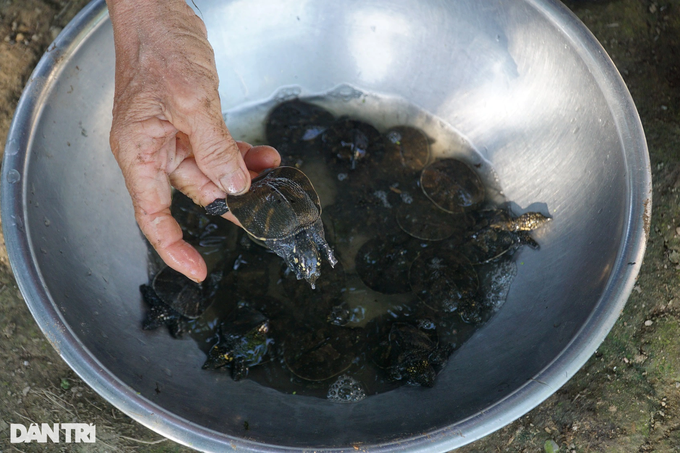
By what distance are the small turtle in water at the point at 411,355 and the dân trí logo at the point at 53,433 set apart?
1.58 meters

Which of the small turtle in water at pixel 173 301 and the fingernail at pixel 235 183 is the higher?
the fingernail at pixel 235 183

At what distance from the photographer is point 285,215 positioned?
1.88 metres

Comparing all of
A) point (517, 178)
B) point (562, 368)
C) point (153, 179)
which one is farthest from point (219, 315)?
point (517, 178)

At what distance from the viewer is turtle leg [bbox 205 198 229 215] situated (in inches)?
80.8

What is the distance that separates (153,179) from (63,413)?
150 centimetres

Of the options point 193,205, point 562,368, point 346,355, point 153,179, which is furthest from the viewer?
point 193,205

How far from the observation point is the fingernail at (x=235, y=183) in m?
1.79

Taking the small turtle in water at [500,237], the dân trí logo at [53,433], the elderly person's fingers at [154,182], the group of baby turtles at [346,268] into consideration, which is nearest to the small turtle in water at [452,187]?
the group of baby turtles at [346,268]

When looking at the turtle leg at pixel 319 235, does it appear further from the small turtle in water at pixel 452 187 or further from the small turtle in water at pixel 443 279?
the small turtle in water at pixel 452 187

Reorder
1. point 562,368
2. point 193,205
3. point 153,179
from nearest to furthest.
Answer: point 562,368 → point 153,179 → point 193,205

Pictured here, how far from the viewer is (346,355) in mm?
2189

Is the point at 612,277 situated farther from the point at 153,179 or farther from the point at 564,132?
the point at 153,179

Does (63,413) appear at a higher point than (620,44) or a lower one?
lower

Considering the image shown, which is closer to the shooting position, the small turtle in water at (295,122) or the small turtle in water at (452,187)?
the small turtle in water at (452,187)
